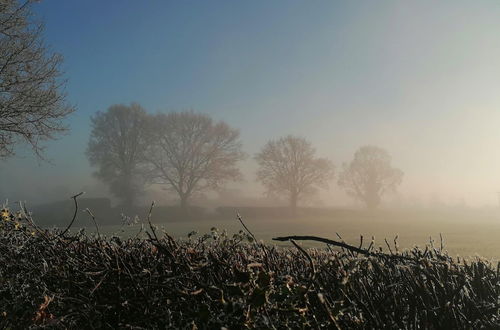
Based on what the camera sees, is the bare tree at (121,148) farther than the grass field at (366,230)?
Yes

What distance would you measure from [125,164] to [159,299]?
180 feet

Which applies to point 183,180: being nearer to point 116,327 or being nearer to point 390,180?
point 390,180

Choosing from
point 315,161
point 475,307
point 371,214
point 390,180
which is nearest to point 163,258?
point 475,307

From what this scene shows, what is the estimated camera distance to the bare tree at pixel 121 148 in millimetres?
54281

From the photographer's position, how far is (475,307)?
2.21 meters

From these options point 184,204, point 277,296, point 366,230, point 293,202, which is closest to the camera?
point 277,296

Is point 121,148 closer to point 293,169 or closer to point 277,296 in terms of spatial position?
point 293,169

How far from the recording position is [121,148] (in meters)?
55.5

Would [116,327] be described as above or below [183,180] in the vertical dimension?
below

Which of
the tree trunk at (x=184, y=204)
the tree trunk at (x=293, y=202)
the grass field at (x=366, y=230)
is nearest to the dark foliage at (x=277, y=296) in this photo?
the grass field at (x=366, y=230)

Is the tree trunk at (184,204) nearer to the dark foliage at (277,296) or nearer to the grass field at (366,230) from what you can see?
the grass field at (366,230)

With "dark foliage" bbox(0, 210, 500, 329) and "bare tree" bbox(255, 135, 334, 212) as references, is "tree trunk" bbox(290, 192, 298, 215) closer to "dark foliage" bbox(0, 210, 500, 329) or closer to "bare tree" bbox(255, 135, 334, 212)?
"bare tree" bbox(255, 135, 334, 212)

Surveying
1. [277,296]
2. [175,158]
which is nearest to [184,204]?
[175,158]

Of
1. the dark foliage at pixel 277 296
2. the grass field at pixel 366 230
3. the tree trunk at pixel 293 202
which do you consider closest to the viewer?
the dark foliage at pixel 277 296
